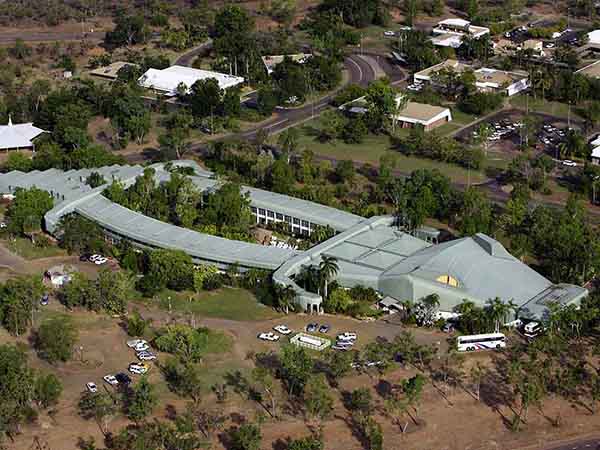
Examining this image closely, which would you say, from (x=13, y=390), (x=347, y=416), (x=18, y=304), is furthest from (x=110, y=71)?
(x=347, y=416)

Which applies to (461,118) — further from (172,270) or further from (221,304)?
(172,270)

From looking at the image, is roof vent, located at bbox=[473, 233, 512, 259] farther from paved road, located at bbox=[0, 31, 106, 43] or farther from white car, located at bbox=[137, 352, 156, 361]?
paved road, located at bbox=[0, 31, 106, 43]

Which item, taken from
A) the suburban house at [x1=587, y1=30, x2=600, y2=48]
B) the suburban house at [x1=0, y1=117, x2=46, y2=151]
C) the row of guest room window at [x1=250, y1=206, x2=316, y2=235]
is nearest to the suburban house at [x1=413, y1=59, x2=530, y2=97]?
the suburban house at [x1=587, y1=30, x2=600, y2=48]

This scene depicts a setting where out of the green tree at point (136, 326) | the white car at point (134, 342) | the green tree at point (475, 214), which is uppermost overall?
the green tree at point (475, 214)

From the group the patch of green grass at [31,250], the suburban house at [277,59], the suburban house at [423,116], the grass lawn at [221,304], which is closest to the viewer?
the grass lawn at [221,304]

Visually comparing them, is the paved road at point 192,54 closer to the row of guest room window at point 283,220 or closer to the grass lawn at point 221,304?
the row of guest room window at point 283,220

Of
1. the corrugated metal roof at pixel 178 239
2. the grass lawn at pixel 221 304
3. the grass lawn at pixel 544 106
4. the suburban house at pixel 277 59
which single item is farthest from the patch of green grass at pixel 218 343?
the suburban house at pixel 277 59
